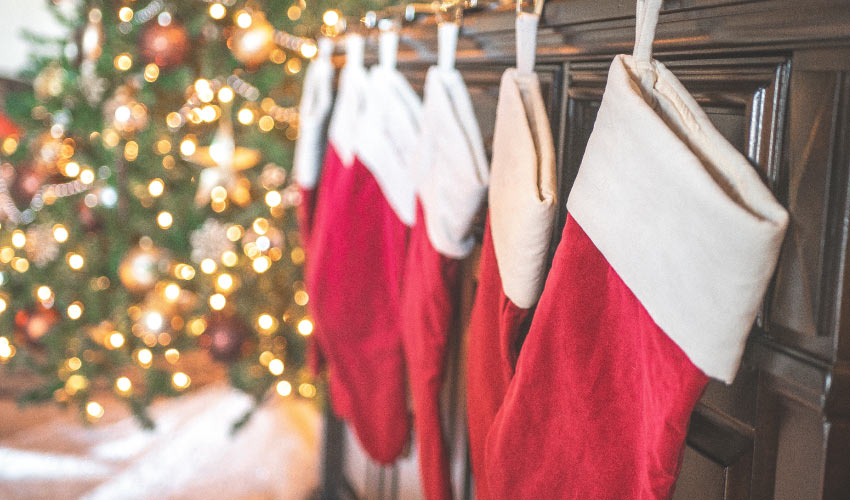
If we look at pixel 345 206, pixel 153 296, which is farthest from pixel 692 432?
pixel 153 296

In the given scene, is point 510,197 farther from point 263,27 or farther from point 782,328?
point 263,27

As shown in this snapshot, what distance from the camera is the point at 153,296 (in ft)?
6.38

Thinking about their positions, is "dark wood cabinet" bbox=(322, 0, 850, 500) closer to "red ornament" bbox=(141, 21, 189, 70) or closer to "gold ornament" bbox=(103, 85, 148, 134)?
"red ornament" bbox=(141, 21, 189, 70)

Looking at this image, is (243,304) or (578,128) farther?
(243,304)

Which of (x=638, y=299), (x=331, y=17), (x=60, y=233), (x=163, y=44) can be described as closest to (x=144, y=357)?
(x=60, y=233)

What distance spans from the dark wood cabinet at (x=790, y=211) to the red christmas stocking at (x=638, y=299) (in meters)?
0.04

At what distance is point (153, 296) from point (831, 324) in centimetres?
185

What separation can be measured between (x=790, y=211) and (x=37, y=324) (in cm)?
212

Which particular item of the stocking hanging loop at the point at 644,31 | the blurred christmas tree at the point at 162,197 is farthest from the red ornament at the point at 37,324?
the stocking hanging loop at the point at 644,31

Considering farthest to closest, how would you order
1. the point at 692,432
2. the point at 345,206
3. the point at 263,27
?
1. the point at 263,27
2. the point at 345,206
3. the point at 692,432

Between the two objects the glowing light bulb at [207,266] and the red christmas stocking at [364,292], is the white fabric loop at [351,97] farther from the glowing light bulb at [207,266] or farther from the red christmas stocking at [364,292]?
the glowing light bulb at [207,266]

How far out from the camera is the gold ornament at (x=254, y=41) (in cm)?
169

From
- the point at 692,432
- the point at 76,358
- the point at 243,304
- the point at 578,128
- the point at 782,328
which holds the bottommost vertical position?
the point at 76,358

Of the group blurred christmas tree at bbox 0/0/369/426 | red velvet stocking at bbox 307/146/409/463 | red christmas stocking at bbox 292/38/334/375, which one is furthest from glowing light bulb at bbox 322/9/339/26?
red velvet stocking at bbox 307/146/409/463
